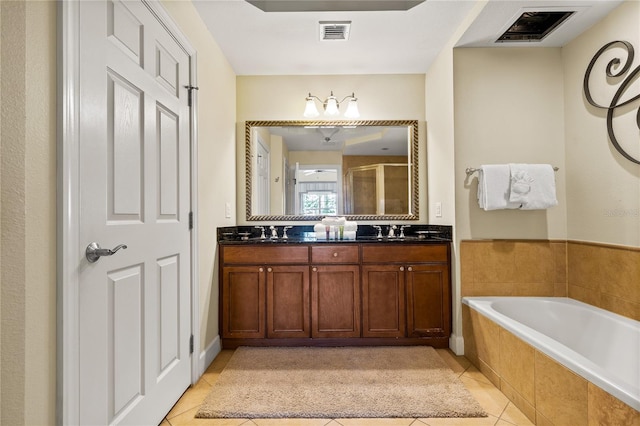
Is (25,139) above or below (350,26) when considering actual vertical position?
below

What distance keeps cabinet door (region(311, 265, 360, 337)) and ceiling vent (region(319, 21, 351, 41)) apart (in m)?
1.70

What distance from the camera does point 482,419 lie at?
160cm

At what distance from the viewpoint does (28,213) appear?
0.89 metres

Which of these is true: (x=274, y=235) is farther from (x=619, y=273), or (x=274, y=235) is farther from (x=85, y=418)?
(x=619, y=273)

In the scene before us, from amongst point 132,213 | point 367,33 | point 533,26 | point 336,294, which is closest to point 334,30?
point 367,33

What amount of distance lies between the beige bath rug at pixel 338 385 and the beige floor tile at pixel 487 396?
7 centimetres

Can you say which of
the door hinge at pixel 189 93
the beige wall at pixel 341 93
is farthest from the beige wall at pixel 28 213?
the beige wall at pixel 341 93

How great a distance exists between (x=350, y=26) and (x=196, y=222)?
168 centimetres

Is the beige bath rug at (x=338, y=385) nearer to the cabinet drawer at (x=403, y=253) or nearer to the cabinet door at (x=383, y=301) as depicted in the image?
the cabinet door at (x=383, y=301)

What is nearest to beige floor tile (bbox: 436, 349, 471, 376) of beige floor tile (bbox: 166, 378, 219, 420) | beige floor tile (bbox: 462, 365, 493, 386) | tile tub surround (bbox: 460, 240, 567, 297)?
beige floor tile (bbox: 462, 365, 493, 386)

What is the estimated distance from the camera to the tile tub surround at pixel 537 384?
3.89ft

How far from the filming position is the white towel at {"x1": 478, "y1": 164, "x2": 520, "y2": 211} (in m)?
2.20

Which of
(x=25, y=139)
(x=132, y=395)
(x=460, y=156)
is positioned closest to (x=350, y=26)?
(x=460, y=156)

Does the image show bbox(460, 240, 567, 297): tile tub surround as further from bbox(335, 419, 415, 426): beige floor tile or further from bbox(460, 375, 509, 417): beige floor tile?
bbox(335, 419, 415, 426): beige floor tile
